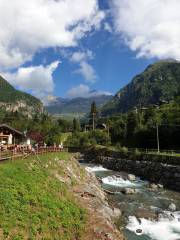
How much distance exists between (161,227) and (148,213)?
4.33 m

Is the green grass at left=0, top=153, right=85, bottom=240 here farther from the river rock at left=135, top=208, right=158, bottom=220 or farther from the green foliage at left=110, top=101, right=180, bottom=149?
the green foliage at left=110, top=101, right=180, bottom=149

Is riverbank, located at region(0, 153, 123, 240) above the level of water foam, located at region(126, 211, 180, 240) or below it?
above

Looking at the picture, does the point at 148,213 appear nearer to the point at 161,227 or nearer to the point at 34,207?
the point at 161,227

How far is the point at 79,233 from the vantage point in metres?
25.3

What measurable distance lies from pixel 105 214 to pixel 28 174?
840cm

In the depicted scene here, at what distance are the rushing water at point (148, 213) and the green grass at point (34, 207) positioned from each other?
703 cm

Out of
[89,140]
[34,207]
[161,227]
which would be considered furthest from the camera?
[89,140]

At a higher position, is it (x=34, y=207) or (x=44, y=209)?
(x=34, y=207)

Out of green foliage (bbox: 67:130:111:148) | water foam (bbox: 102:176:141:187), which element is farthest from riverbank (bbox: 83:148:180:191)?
green foliage (bbox: 67:130:111:148)

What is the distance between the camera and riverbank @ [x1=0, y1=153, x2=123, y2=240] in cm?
2244

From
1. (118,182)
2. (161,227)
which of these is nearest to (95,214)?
(161,227)

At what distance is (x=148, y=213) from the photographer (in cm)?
3816

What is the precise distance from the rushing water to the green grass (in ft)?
23.1

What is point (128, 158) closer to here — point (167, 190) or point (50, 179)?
point (167, 190)
